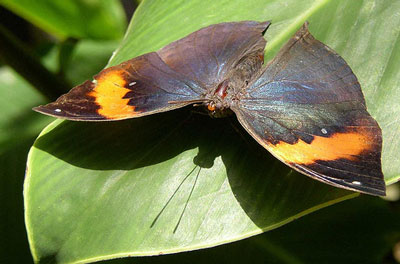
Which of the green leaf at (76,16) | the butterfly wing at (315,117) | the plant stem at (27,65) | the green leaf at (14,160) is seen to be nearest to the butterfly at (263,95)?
the butterfly wing at (315,117)

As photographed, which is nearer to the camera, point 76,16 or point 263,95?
point 263,95

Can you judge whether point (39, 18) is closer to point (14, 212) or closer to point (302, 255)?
point (14, 212)

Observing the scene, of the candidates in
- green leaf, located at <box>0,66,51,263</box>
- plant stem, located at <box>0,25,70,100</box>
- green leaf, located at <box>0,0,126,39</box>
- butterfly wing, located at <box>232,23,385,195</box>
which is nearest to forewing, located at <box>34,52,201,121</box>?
butterfly wing, located at <box>232,23,385,195</box>

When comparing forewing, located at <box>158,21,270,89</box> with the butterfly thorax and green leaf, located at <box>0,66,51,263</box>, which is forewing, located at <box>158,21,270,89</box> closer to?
the butterfly thorax

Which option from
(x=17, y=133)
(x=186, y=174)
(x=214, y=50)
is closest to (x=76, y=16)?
(x=17, y=133)

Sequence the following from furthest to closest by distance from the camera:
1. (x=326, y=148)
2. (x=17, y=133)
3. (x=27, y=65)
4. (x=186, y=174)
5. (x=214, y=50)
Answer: (x=17, y=133)
(x=27, y=65)
(x=214, y=50)
(x=186, y=174)
(x=326, y=148)

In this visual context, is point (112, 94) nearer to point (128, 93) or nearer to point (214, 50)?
point (128, 93)

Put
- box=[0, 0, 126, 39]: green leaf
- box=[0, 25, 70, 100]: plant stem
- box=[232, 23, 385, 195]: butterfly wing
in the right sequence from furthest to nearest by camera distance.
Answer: box=[0, 0, 126, 39]: green leaf
box=[0, 25, 70, 100]: plant stem
box=[232, 23, 385, 195]: butterfly wing

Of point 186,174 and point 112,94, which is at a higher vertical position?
point 112,94

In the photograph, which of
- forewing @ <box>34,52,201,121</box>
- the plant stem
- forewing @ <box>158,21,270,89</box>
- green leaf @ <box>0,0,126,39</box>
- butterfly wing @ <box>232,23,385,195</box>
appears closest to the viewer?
butterfly wing @ <box>232,23,385,195</box>
